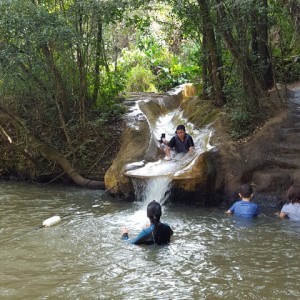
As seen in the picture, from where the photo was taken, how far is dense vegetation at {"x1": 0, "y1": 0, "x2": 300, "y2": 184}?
991 centimetres

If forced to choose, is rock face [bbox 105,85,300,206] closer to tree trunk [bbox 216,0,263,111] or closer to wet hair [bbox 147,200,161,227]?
tree trunk [bbox 216,0,263,111]

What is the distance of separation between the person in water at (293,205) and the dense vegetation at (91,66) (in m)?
3.17

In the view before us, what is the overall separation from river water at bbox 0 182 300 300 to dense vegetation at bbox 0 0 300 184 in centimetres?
328

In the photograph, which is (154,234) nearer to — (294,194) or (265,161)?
(294,194)

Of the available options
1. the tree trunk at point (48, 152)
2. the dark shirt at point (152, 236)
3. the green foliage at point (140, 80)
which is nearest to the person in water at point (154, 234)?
the dark shirt at point (152, 236)

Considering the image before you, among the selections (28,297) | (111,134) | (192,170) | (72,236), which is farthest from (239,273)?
(111,134)

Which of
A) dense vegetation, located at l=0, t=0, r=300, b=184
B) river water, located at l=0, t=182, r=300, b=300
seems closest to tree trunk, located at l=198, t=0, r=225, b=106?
dense vegetation, located at l=0, t=0, r=300, b=184

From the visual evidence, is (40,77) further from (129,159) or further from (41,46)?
(129,159)

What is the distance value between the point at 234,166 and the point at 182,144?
68.1 inches

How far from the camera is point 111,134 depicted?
12.6 m

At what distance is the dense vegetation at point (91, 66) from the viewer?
9906mm

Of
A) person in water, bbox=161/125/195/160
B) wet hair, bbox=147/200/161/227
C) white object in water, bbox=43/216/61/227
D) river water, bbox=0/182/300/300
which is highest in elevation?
person in water, bbox=161/125/195/160

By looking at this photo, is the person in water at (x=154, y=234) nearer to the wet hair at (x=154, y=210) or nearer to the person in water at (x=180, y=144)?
the wet hair at (x=154, y=210)

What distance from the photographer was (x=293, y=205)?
7.48m
